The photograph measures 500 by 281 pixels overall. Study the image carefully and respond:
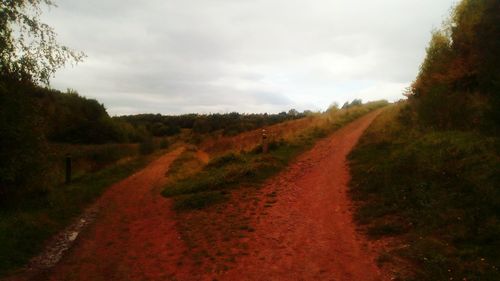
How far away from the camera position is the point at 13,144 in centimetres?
1144

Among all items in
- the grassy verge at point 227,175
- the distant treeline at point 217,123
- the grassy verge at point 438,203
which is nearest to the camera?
the grassy verge at point 438,203

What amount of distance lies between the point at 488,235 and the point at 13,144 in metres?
12.0

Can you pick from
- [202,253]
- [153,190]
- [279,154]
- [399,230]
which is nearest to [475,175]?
[399,230]

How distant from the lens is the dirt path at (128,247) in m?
7.82

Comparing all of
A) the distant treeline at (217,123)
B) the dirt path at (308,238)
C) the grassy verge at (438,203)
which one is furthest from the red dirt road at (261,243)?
the distant treeline at (217,123)

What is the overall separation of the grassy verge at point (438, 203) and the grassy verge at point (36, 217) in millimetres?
7590

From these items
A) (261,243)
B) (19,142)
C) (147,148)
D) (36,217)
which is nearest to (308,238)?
(261,243)

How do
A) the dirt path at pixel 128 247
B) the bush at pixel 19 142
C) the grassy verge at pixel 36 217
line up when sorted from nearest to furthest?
the dirt path at pixel 128 247 < the grassy verge at pixel 36 217 < the bush at pixel 19 142

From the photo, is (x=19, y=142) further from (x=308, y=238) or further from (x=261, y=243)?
(x=308, y=238)

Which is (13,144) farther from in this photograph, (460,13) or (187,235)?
(460,13)

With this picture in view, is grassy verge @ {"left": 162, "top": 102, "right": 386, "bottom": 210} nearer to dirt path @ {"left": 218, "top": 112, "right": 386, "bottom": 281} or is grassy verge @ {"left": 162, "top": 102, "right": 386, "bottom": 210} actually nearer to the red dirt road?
the red dirt road

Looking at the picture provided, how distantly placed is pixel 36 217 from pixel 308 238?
7308mm

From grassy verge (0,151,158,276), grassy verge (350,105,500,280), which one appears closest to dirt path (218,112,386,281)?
grassy verge (350,105,500,280)

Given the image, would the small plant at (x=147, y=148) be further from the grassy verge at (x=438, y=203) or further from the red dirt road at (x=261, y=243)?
A: the grassy verge at (x=438, y=203)
